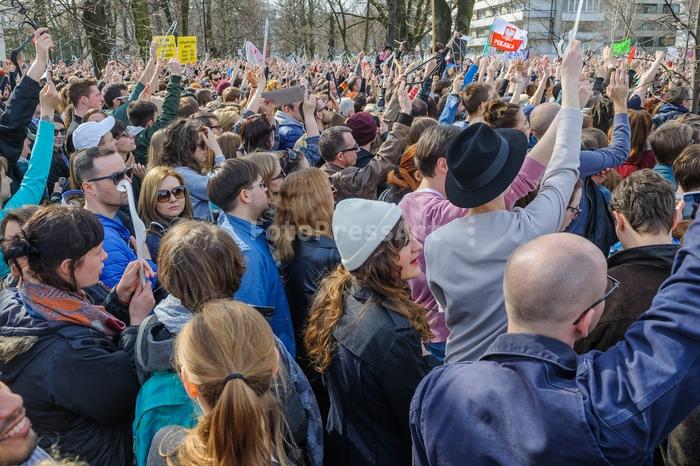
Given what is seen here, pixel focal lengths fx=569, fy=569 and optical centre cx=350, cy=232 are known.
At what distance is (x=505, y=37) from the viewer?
1324cm

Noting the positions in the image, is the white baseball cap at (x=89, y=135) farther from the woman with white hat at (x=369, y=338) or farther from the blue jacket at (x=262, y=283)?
the woman with white hat at (x=369, y=338)

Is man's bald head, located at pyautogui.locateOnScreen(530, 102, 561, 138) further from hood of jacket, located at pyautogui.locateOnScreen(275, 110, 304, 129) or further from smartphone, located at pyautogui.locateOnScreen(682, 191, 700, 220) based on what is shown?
hood of jacket, located at pyautogui.locateOnScreen(275, 110, 304, 129)

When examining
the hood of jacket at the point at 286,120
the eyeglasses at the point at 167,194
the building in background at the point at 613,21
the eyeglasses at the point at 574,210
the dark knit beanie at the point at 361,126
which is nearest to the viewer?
the eyeglasses at the point at 574,210

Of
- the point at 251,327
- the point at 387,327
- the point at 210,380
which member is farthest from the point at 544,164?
the point at 210,380

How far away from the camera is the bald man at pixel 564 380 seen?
143cm

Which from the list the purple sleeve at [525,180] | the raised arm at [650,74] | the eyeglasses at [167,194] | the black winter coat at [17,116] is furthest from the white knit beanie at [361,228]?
the raised arm at [650,74]

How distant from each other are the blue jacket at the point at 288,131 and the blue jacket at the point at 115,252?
11.5 feet

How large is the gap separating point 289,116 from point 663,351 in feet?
20.6

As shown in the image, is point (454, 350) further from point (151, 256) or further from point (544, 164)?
point (151, 256)

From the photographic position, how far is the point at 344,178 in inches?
183

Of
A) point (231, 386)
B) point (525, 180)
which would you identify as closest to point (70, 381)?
point (231, 386)

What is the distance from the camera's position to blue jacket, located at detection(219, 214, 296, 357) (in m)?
3.25

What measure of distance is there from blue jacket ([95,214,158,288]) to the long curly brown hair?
1.18 m

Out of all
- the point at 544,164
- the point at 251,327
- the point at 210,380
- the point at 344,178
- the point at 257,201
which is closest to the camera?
the point at 210,380
